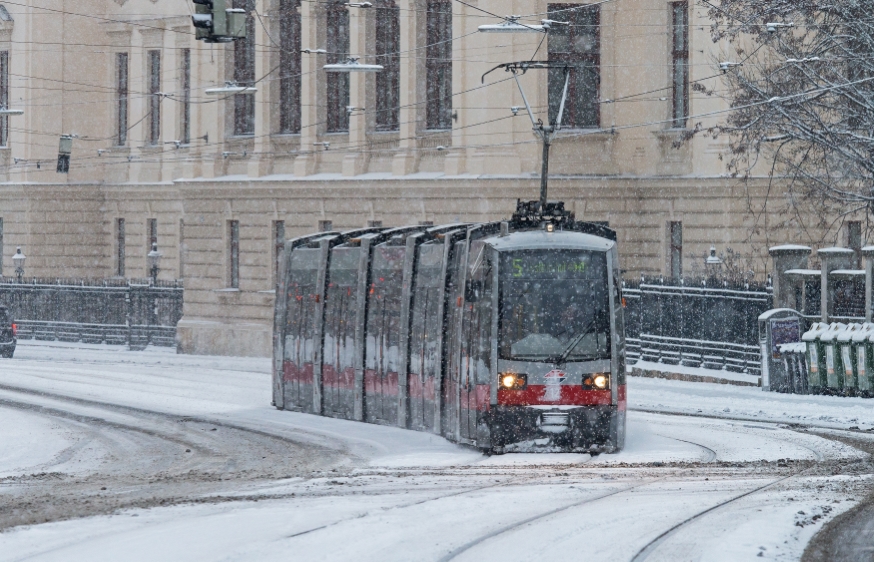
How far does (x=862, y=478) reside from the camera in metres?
15.3

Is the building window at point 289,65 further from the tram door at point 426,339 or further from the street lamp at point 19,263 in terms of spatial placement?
the tram door at point 426,339

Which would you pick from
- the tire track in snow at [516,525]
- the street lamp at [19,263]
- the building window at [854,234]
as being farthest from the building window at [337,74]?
the tire track in snow at [516,525]

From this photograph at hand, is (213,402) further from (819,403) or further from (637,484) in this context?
(637,484)

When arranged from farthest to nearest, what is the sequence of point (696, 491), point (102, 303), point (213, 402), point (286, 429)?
point (102, 303), point (213, 402), point (286, 429), point (696, 491)

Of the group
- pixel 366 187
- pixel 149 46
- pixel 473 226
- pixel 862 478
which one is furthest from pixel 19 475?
pixel 149 46

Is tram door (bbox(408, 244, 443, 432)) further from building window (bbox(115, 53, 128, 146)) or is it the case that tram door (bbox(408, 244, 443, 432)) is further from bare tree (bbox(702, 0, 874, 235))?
building window (bbox(115, 53, 128, 146))

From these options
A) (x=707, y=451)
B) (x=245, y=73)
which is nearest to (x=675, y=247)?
(x=245, y=73)

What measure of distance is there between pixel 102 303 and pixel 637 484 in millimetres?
42704

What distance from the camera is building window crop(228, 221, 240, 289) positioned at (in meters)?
50.8

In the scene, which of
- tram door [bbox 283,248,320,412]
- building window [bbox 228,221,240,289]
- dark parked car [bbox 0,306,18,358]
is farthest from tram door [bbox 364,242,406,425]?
building window [bbox 228,221,240,289]

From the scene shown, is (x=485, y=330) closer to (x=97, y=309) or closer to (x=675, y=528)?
(x=675, y=528)

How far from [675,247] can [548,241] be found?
22.6m

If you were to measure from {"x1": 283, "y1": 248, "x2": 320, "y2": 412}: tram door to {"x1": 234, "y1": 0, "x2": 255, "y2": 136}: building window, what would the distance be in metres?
23.1

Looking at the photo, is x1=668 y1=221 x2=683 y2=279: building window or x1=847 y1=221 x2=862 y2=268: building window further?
x1=668 y1=221 x2=683 y2=279: building window
